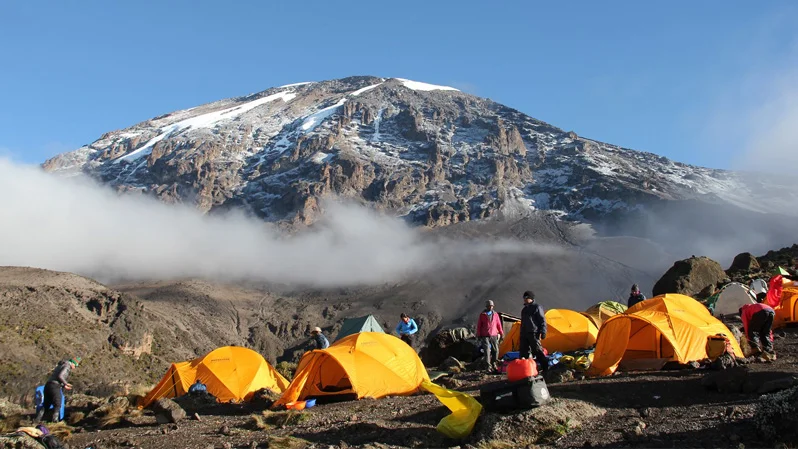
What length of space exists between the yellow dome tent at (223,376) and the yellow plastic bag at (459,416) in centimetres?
913

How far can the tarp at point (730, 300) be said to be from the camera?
71.5ft

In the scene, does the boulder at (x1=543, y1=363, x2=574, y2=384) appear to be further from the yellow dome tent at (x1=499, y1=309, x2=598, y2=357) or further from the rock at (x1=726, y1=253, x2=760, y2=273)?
the rock at (x1=726, y1=253, x2=760, y2=273)

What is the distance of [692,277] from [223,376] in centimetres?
2584

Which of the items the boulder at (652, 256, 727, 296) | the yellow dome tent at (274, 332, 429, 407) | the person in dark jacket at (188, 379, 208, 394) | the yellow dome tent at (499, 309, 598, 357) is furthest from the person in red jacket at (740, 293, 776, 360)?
the boulder at (652, 256, 727, 296)

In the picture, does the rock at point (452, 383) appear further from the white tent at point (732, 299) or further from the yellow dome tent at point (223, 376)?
the white tent at point (732, 299)

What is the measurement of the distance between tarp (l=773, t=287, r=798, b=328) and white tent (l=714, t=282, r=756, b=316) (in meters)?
3.28

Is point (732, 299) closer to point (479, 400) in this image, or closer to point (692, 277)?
point (692, 277)

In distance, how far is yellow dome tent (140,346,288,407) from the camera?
16.9 meters

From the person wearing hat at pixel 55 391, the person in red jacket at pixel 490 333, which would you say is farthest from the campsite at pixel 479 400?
the person in red jacket at pixel 490 333

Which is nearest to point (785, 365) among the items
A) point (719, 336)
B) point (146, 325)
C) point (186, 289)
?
point (719, 336)

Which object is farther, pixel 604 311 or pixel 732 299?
pixel 604 311

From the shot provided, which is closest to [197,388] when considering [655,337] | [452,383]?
[452,383]

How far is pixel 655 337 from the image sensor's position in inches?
535

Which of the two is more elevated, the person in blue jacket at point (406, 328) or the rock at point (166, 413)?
the person in blue jacket at point (406, 328)
